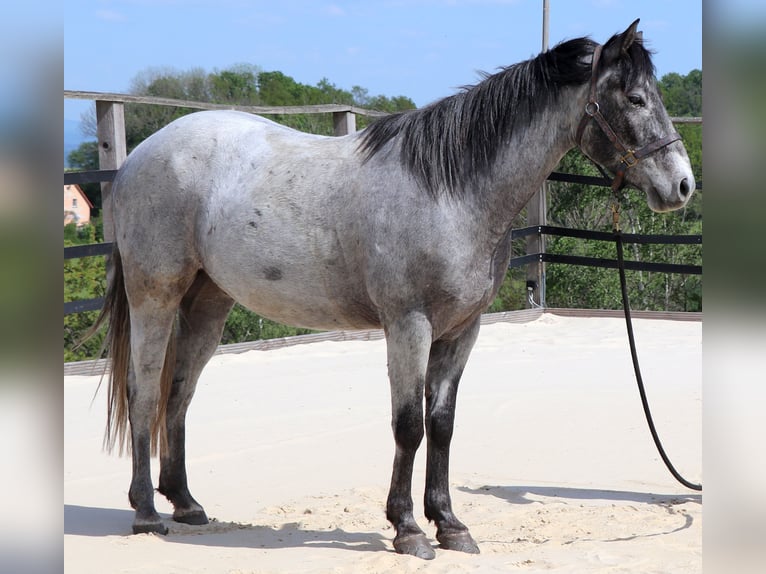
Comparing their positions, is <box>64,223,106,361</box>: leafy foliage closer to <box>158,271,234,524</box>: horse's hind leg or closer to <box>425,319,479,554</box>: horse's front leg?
<box>158,271,234,524</box>: horse's hind leg

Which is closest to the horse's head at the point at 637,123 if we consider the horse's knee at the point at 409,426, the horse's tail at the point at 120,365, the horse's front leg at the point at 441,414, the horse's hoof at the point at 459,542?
the horse's front leg at the point at 441,414

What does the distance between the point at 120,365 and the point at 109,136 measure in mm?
3262

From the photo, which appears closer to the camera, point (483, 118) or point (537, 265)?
point (483, 118)

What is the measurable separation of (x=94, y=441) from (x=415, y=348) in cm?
257

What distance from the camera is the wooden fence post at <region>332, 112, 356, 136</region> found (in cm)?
827

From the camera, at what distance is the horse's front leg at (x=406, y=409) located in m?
3.20

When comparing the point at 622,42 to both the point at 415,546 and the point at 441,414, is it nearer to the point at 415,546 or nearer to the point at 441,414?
the point at 441,414

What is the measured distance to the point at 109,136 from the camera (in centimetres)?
671

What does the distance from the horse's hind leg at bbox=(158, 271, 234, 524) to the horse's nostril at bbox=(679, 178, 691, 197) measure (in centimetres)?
205

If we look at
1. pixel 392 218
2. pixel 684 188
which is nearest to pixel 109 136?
pixel 392 218

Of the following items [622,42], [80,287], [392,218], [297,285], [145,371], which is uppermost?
[622,42]

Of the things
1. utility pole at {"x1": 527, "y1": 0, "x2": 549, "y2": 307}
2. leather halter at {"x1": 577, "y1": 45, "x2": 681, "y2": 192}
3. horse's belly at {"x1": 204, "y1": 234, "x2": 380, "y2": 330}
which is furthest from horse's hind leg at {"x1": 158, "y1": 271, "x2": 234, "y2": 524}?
utility pole at {"x1": 527, "y1": 0, "x2": 549, "y2": 307}

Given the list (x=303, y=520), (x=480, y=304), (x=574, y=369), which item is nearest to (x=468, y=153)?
(x=480, y=304)

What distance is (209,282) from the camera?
3971 millimetres
